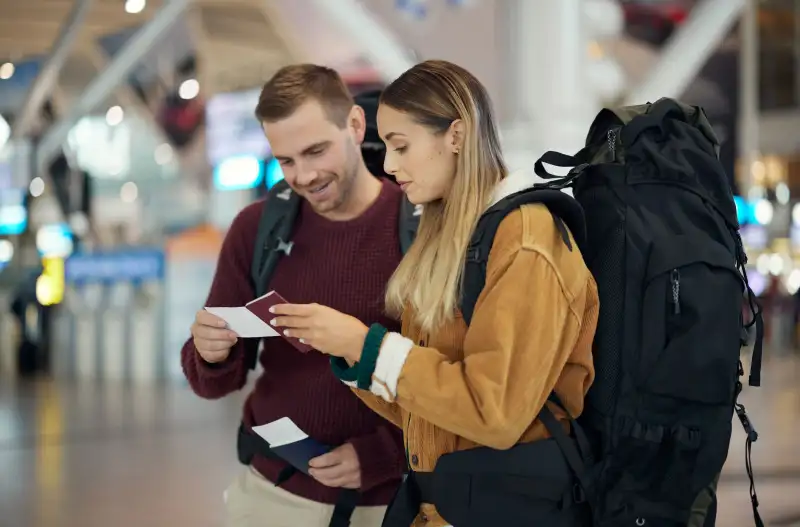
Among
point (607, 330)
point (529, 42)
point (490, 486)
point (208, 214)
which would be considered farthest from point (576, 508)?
point (208, 214)

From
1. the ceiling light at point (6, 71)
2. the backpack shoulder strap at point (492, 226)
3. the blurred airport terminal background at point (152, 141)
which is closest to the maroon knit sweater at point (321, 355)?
the backpack shoulder strap at point (492, 226)

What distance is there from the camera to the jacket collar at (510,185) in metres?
1.67

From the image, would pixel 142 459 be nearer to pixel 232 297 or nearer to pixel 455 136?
pixel 232 297

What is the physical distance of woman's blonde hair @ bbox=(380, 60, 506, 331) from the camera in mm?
1674

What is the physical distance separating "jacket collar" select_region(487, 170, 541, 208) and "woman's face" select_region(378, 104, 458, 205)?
0.09 meters

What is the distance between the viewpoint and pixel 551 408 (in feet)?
5.45

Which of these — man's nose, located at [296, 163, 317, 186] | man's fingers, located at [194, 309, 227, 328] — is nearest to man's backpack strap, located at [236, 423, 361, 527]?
man's fingers, located at [194, 309, 227, 328]

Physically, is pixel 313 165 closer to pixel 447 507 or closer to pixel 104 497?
pixel 447 507

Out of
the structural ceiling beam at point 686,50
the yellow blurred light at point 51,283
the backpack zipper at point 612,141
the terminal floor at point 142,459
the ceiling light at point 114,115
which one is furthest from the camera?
the ceiling light at point 114,115

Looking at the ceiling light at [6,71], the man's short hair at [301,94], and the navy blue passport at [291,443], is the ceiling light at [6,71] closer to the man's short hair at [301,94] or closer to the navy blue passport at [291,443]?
the man's short hair at [301,94]

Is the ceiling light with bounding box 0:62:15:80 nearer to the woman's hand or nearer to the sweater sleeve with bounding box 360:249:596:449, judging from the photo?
the woman's hand

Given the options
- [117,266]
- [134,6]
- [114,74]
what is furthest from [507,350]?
[114,74]

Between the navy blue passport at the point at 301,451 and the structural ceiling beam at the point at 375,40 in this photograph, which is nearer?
the navy blue passport at the point at 301,451

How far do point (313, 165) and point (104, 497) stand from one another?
4.25 meters
